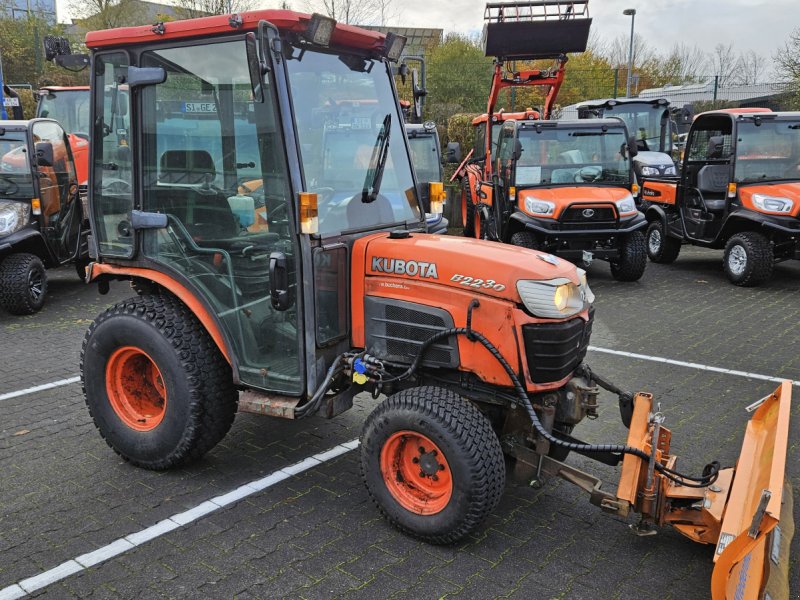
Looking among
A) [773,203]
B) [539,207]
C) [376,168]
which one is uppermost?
[376,168]

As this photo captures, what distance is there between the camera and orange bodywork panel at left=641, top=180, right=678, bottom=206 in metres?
11.0

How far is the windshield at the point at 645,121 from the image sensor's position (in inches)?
579

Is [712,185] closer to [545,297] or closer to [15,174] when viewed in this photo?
[545,297]

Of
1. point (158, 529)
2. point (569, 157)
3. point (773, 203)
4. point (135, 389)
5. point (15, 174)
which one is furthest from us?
point (569, 157)

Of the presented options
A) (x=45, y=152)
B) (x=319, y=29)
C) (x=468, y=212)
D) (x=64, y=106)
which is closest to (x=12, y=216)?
(x=45, y=152)

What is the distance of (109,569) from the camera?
3.22 m

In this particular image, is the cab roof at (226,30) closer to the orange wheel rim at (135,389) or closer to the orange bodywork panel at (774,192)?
the orange wheel rim at (135,389)

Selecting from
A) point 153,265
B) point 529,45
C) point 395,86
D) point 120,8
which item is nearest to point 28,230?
point 153,265

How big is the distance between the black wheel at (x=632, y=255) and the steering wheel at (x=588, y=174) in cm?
95

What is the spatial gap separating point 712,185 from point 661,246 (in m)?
1.32

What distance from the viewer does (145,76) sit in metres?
3.76

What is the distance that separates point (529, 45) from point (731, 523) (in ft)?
31.3

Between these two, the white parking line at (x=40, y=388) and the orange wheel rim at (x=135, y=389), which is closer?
the orange wheel rim at (x=135, y=389)

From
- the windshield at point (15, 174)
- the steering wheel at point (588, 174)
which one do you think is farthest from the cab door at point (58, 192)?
the steering wheel at point (588, 174)
